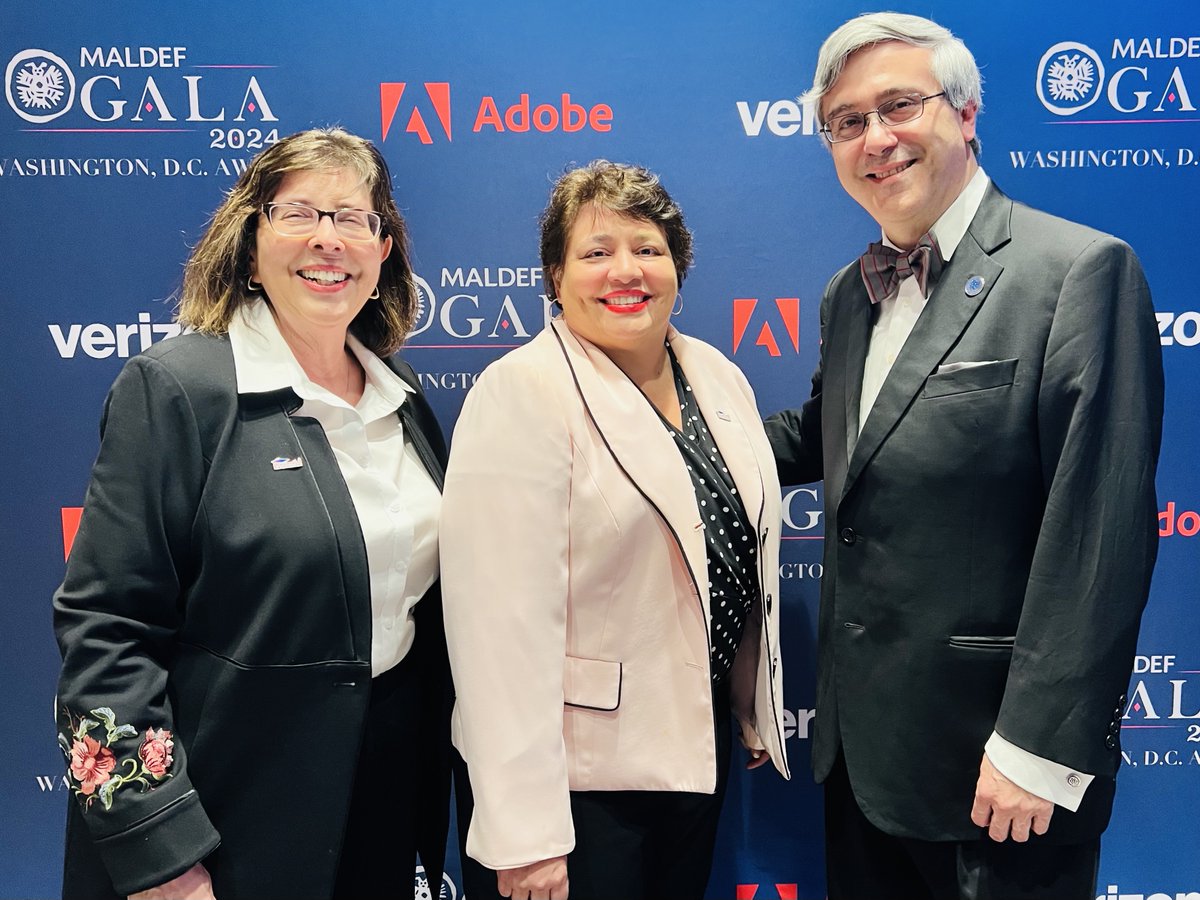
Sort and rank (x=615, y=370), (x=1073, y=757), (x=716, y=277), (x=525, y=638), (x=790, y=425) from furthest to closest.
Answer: (x=716, y=277) → (x=790, y=425) → (x=615, y=370) → (x=525, y=638) → (x=1073, y=757)

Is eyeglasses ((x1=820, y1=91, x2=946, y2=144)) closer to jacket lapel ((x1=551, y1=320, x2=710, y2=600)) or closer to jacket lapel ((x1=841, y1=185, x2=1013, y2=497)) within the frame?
jacket lapel ((x1=841, y1=185, x2=1013, y2=497))

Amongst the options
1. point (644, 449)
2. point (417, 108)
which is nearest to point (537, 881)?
point (644, 449)

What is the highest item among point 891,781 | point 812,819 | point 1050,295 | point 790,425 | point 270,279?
point 270,279

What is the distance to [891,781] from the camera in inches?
72.9

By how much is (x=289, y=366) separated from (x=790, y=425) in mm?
1255

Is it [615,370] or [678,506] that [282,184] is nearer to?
[615,370]

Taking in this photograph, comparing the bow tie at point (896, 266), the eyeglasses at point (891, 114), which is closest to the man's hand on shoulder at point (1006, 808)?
the bow tie at point (896, 266)

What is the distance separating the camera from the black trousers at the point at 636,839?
1.89 meters

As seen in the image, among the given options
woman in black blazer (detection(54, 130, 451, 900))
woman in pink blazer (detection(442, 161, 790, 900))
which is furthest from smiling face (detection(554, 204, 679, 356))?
woman in black blazer (detection(54, 130, 451, 900))

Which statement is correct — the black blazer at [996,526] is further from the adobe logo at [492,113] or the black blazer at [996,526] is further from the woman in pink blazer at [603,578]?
the adobe logo at [492,113]

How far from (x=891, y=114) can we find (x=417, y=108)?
128 centimetres

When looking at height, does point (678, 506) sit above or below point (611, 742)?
above

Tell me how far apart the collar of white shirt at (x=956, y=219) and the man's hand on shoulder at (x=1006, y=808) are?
97cm

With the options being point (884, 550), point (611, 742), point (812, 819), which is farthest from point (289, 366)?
point (812, 819)
